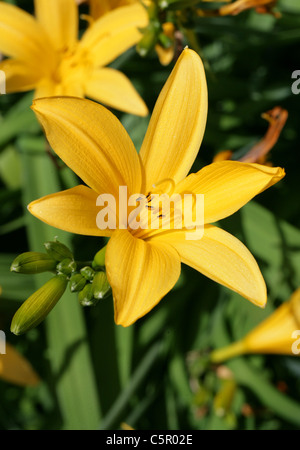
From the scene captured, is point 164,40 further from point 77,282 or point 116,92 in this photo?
point 77,282

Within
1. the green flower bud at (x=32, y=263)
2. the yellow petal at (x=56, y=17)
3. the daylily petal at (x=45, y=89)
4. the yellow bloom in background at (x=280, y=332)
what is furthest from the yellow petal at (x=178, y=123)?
the yellow bloom in background at (x=280, y=332)

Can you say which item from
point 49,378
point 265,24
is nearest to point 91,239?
point 49,378

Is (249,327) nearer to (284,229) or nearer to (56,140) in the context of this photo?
(284,229)

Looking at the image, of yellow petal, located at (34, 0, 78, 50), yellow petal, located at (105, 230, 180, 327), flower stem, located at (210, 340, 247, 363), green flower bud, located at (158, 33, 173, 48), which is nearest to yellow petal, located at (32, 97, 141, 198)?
yellow petal, located at (105, 230, 180, 327)

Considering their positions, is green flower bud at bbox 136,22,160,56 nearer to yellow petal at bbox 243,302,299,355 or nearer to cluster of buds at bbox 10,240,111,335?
cluster of buds at bbox 10,240,111,335
